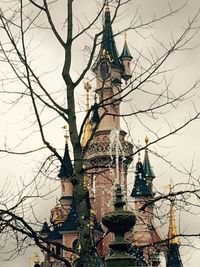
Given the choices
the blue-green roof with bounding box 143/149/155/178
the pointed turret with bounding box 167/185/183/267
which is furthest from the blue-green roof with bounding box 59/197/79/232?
the blue-green roof with bounding box 143/149/155/178

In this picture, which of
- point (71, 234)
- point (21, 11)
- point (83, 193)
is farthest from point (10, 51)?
point (71, 234)

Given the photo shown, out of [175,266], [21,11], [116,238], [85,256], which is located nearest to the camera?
[116,238]

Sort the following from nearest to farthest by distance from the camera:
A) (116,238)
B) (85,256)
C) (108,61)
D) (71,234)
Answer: (116,238), (85,256), (71,234), (108,61)

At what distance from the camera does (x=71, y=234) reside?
47531 millimetres

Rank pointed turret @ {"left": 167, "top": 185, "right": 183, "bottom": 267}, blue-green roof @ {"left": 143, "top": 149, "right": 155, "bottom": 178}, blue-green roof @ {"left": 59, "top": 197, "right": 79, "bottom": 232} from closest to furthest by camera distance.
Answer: pointed turret @ {"left": 167, "top": 185, "right": 183, "bottom": 267}, blue-green roof @ {"left": 59, "top": 197, "right": 79, "bottom": 232}, blue-green roof @ {"left": 143, "top": 149, "right": 155, "bottom": 178}

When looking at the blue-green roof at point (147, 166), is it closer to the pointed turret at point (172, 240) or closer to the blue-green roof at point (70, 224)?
the blue-green roof at point (70, 224)

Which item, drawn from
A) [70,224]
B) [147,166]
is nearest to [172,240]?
[70,224]

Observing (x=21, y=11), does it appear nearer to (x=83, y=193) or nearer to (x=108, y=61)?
(x=83, y=193)

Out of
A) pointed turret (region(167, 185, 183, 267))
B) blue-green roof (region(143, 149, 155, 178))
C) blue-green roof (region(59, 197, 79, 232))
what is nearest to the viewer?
pointed turret (region(167, 185, 183, 267))

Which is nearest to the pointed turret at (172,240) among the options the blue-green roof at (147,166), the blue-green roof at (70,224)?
the blue-green roof at (70,224)

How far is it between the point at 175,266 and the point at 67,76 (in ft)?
119

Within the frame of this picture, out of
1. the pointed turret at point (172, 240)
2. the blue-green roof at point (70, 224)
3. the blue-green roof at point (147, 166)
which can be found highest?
the blue-green roof at point (147, 166)

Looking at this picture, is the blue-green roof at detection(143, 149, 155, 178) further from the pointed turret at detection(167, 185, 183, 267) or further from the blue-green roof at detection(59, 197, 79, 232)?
the pointed turret at detection(167, 185, 183, 267)

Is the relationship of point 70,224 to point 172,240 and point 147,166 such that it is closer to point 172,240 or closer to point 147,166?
point 147,166
